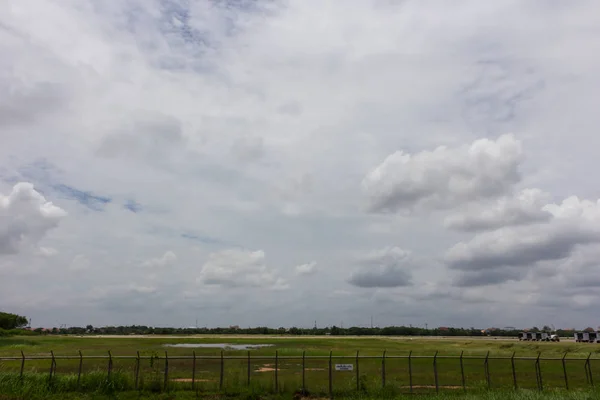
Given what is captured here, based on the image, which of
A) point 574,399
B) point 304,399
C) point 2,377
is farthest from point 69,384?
point 574,399

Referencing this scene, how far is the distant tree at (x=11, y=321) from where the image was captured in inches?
5177

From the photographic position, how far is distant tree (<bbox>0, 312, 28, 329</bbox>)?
5177 inches

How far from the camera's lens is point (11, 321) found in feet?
443

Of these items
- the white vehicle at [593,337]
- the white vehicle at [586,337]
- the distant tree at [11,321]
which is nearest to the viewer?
the white vehicle at [593,337]

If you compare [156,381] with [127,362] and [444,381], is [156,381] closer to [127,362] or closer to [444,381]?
[444,381]

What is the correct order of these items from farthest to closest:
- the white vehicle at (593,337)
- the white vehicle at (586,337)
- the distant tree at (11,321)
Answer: the distant tree at (11,321) → the white vehicle at (586,337) → the white vehicle at (593,337)

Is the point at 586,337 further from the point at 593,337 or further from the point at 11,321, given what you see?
the point at 11,321

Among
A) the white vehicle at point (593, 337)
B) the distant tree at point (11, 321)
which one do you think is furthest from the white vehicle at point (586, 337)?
the distant tree at point (11, 321)

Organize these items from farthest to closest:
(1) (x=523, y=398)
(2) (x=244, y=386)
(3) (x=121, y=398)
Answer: (2) (x=244, y=386) < (3) (x=121, y=398) < (1) (x=523, y=398)

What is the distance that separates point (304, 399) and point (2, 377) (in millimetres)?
17218

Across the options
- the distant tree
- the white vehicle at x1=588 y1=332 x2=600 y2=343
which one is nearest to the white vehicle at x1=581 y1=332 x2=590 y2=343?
the white vehicle at x1=588 y1=332 x2=600 y2=343

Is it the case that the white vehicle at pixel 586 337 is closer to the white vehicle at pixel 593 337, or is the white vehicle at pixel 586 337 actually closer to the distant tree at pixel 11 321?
the white vehicle at pixel 593 337

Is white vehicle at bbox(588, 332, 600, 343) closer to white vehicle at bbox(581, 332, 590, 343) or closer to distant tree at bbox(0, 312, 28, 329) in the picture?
white vehicle at bbox(581, 332, 590, 343)

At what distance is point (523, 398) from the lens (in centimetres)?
2200
